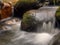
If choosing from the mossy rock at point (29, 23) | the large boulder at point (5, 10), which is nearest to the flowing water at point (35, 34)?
the mossy rock at point (29, 23)

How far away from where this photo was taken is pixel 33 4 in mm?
13438

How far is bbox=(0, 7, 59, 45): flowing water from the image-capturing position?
27.6 ft

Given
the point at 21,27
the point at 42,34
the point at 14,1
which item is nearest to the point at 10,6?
the point at 14,1

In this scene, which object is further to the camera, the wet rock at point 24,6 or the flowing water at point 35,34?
the wet rock at point 24,6

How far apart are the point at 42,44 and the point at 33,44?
40cm

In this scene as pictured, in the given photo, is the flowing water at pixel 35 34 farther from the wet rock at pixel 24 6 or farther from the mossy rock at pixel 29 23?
the wet rock at pixel 24 6

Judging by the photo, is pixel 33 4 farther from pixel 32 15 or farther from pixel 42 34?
pixel 42 34

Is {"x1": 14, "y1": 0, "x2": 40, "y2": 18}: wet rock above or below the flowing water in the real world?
above

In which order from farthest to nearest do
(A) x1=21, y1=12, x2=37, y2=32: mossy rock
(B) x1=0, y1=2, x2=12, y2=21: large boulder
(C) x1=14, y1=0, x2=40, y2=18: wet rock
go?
(C) x1=14, y1=0, x2=40, y2=18: wet rock
(B) x1=0, y1=2, x2=12, y2=21: large boulder
(A) x1=21, y1=12, x2=37, y2=32: mossy rock

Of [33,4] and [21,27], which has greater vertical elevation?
[33,4]

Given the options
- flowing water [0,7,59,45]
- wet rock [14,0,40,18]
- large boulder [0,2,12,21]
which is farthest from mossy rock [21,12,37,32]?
Answer: wet rock [14,0,40,18]

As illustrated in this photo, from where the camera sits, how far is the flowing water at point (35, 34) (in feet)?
27.6

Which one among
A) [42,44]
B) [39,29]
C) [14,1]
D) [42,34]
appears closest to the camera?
[42,44]

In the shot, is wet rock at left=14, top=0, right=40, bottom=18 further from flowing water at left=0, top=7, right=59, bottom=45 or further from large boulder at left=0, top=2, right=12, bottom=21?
flowing water at left=0, top=7, right=59, bottom=45
